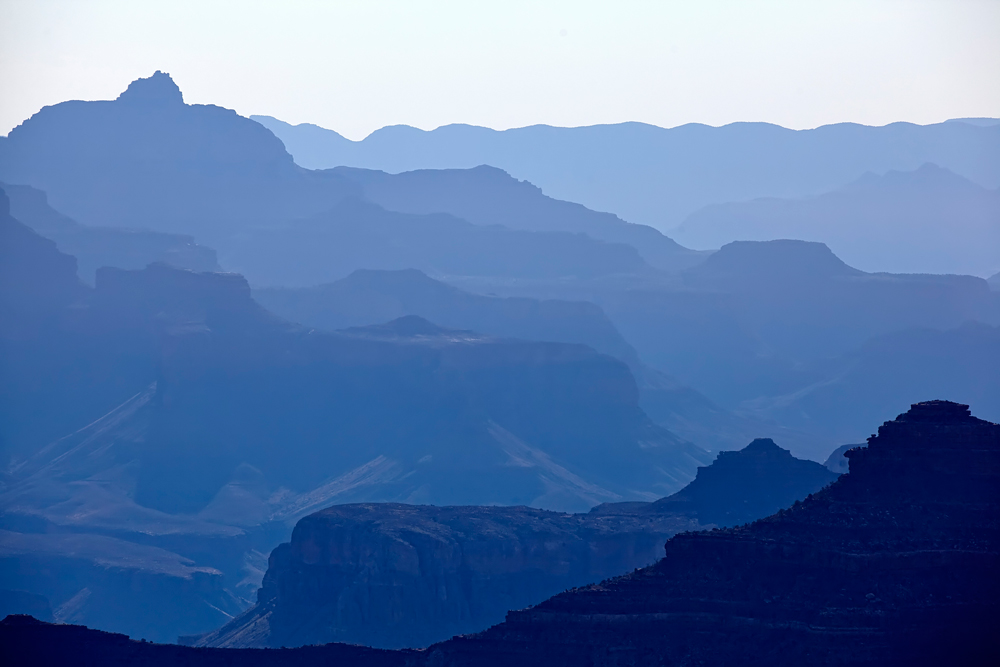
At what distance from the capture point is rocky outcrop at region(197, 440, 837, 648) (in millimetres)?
139500

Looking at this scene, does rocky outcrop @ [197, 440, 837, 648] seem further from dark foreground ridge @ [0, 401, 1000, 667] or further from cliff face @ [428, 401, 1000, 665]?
cliff face @ [428, 401, 1000, 665]

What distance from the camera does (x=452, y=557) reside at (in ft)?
469

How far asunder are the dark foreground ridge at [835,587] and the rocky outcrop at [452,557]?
170 feet

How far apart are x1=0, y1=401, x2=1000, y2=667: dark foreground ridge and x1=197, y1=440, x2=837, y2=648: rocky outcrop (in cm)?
5178

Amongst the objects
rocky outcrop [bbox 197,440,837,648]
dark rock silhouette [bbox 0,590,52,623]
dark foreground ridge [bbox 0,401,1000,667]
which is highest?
dark rock silhouette [bbox 0,590,52,623]

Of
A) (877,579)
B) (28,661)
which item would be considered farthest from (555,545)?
(877,579)

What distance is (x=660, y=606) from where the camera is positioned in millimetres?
82375

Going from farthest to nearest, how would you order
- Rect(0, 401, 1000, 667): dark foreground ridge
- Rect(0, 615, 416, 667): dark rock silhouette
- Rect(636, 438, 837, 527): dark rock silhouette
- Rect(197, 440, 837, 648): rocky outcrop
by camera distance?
Rect(636, 438, 837, 527): dark rock silhouette, Rect(197, 440, 837, 648): rocky outcrop, Rect(0, 615, 416, 667): dark rock silhouette, Rect(0, 401, 1000, 667): dark foreground ridge

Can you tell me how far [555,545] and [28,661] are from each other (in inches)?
2279

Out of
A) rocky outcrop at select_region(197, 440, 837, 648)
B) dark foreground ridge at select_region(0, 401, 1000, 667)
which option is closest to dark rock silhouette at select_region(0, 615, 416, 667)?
dark foreground ridge at select_region(0, 401, 1000, 667)

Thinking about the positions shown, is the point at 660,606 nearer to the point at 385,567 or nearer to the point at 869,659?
the point at 869,659

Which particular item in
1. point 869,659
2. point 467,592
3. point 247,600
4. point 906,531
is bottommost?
point 869,659

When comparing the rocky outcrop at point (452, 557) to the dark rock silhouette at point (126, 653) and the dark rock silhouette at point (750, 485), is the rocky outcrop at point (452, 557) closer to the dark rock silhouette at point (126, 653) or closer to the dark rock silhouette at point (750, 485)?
the dark rock silhouette at point (750, 485)

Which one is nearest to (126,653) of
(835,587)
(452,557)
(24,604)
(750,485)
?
(835,587)
